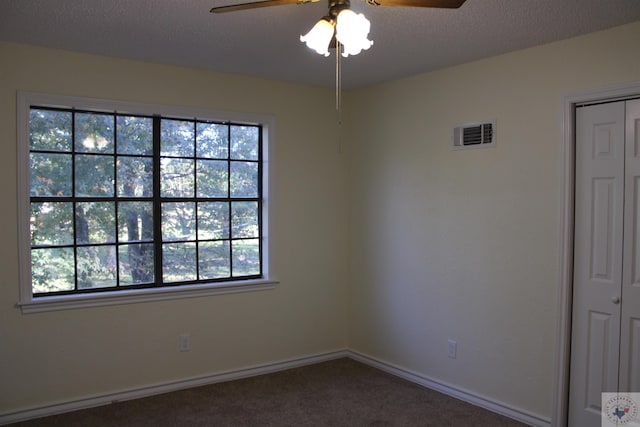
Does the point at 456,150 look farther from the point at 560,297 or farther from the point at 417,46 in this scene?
the point at 560,297

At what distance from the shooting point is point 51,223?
3.53m

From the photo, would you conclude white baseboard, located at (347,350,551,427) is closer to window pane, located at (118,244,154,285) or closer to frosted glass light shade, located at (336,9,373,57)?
window pane, located at (118,244,154,285)

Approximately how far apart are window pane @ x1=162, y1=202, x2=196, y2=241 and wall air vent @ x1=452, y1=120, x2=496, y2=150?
208cm

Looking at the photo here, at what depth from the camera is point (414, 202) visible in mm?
4191

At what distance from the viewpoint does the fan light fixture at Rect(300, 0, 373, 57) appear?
1.87m

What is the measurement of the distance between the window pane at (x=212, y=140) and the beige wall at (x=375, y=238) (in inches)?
7.5

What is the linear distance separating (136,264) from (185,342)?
71cm

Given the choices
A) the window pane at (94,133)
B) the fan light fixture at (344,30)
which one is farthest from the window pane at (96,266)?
the fan light fixture at (344,30)

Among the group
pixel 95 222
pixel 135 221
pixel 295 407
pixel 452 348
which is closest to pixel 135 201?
pixel 135 221

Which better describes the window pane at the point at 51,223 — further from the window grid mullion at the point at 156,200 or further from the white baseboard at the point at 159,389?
the white baseboard at the point at 159,389

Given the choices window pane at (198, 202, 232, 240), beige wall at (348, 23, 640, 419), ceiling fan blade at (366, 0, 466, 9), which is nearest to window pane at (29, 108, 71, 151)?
window pane at (198, 202, 232, 240)

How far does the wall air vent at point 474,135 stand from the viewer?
3.60m

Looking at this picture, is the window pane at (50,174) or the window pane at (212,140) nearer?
the window pane at (50,174)

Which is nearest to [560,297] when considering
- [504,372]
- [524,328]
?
[524,328]
